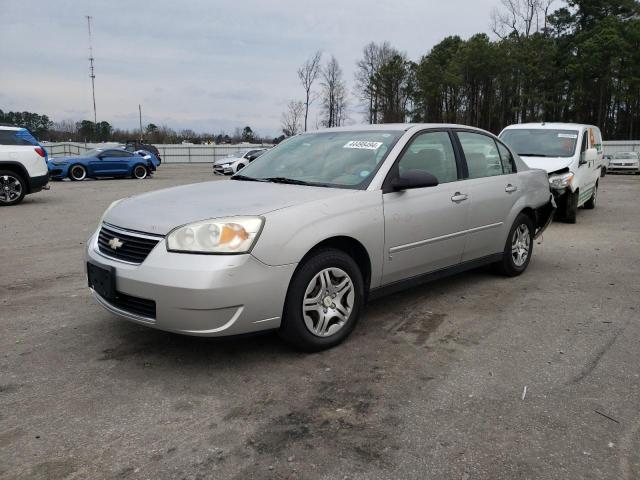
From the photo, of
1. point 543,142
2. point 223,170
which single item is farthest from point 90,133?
point 543,142

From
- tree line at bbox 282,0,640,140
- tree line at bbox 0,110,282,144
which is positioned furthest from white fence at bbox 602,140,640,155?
tree line at bbox 0,110,282,144

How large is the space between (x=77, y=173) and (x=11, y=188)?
9332 mm

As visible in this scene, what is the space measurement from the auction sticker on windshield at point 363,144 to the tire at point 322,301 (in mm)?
1065

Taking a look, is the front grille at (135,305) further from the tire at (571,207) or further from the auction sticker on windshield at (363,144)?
the tire at (571,207)

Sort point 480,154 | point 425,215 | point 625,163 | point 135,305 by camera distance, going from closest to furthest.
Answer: point 135,305
point 425,215
point 480,154
point 625,163

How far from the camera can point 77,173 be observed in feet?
68.5

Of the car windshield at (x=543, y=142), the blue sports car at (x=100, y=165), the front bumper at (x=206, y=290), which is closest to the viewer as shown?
the front bumper at (x=206, y=290)

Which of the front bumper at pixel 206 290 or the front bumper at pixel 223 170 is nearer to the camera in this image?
the front bumper at pixel 206 290

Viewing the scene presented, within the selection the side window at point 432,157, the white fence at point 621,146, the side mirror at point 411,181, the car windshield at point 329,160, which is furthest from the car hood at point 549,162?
the white fence at point 621,146

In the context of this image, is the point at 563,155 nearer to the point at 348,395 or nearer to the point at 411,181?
the point at 411,181

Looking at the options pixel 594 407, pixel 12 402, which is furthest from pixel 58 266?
pixel 594 407

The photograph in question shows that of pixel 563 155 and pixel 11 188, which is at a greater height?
pixel 563 155

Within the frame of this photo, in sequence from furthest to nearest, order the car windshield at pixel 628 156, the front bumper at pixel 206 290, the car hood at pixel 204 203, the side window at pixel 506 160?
1. the car windshield at pixel 628 156
2. the side window at pixel 506 160
3. the car hood at pixel 204 203
4. the front bumper at pixel 206 290

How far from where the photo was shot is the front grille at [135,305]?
10.5ft
